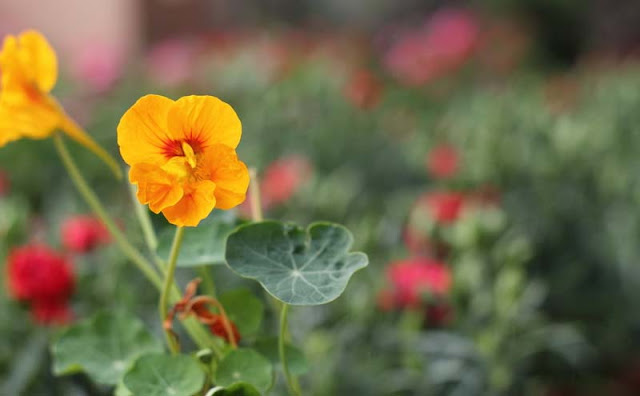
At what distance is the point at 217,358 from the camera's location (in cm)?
60

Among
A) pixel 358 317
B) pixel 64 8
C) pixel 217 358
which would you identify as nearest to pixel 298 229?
pixel 217 358

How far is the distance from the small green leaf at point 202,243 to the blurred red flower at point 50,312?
1.42 feet

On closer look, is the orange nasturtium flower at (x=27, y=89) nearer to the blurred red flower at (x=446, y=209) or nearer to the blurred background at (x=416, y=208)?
the blurred background at (x=416, y=208)

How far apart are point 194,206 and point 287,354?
0.62 ft

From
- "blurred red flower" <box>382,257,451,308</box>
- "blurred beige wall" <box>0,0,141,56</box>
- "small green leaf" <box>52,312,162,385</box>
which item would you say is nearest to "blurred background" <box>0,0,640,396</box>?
"blurred red flower" <box>382,257,451,308</box>

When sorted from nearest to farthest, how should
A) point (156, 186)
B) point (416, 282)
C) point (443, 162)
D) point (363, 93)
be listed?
point (156, 186), point (416, 282), point (443, 162), point (363, 93)

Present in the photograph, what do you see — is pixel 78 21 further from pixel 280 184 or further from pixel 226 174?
pixel 226 174

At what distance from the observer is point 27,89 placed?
657mm

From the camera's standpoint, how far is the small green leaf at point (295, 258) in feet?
1.78

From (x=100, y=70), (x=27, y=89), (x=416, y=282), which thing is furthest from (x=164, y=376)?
(x=100, y=70)

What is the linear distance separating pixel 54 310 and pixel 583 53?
507cm

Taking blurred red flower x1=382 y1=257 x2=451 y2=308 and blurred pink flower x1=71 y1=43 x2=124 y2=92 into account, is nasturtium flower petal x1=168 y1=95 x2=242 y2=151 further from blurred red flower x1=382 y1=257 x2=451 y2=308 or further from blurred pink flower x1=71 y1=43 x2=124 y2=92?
blurred pink flower x1=71 y1=43 x2=124 y2=92

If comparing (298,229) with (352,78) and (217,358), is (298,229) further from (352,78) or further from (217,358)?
(352,78)

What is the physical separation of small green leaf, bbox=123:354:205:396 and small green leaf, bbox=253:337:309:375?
3.3 inches
